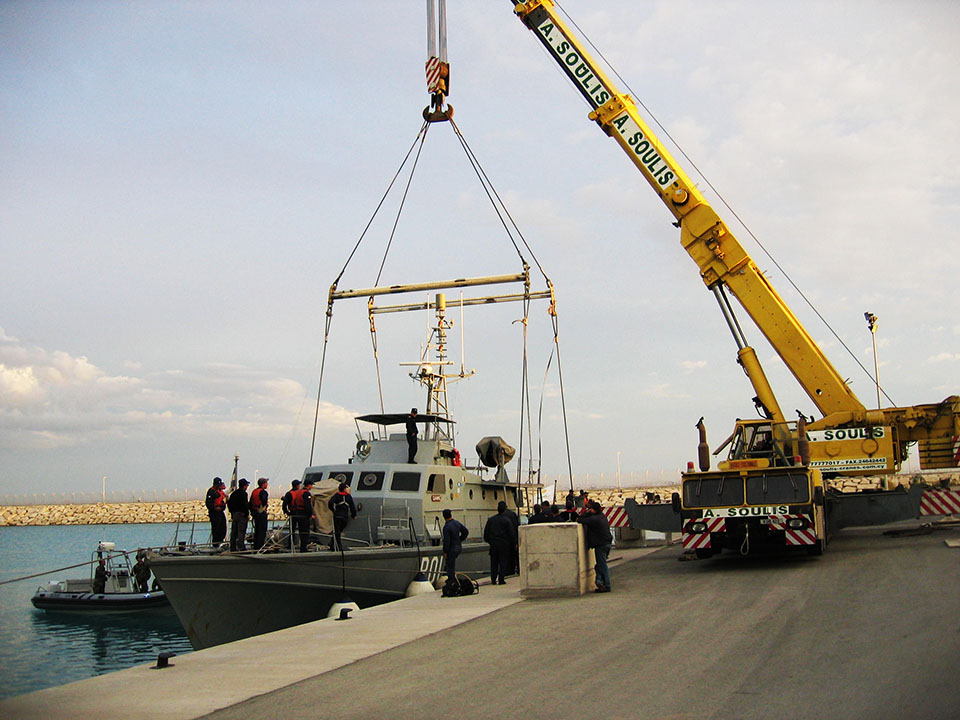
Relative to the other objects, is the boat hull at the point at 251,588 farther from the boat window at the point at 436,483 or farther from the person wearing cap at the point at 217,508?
the boat window at the point at 436,483

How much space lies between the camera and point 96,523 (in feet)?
361

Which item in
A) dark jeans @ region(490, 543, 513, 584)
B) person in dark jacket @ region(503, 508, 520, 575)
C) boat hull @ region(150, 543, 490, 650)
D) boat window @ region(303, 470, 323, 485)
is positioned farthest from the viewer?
boat window @ region(303, 470, 323, 485)

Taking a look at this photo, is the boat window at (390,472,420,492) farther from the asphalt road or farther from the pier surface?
the asphalt road

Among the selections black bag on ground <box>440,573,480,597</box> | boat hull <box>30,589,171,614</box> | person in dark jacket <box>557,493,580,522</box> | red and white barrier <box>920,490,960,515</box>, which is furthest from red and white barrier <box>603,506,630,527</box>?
boat hull <box>30,589,171,614</box>

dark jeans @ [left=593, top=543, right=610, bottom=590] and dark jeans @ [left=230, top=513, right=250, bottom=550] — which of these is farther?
dark jeans @ [left=230, top=513, right=250, bottom=550]

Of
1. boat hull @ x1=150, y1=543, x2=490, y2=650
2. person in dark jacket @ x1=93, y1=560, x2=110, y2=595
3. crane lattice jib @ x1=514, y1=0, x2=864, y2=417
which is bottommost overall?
person in dark jacket @ x1=93, y1=560, x2=110, y2=595

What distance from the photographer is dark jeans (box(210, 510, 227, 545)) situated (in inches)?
609

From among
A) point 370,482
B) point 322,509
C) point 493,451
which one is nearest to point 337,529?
point 322,509

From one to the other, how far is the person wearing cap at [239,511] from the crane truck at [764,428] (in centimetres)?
763

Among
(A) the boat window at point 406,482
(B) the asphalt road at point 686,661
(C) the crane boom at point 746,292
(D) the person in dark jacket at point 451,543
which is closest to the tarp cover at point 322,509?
(A) the boat window at point 406,482

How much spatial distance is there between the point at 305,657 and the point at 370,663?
0.96m

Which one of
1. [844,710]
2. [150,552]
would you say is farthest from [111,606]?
[844,710]

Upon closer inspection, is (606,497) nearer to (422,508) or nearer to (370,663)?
(422,508)

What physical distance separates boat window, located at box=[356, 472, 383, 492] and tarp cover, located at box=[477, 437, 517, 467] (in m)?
3.91
